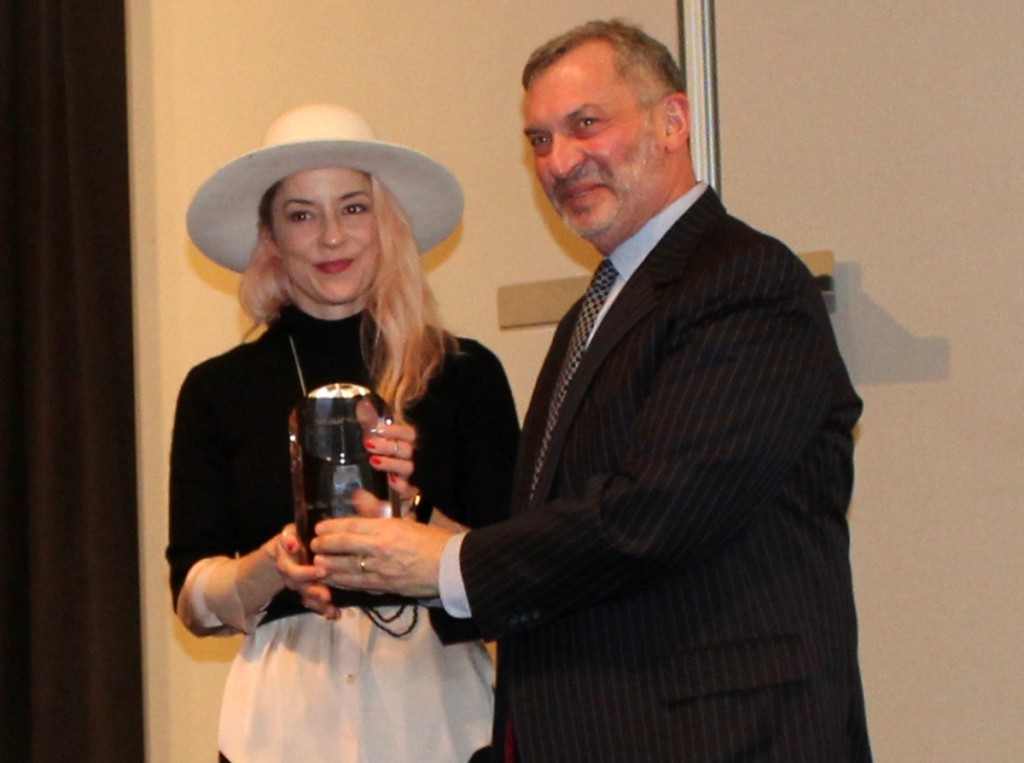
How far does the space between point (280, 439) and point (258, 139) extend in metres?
1.79

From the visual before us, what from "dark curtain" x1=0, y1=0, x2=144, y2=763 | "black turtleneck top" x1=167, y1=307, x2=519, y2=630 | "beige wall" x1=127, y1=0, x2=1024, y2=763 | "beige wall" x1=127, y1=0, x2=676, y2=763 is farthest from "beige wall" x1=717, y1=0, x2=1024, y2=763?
"dark curtain" x1=0, y1=0, x2=144, y2=763

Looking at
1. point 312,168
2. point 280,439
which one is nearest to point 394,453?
point 280,439

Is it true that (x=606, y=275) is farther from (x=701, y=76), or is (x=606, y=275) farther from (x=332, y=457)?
(x=701, y=76)

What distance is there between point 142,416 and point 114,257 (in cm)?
42

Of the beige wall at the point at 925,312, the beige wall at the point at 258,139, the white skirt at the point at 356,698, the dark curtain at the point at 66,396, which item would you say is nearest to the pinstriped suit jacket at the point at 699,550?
the white skirt at the point at 356,698

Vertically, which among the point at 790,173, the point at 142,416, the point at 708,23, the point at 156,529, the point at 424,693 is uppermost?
the point at 708,23

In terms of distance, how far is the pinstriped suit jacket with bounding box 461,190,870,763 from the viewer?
167cm

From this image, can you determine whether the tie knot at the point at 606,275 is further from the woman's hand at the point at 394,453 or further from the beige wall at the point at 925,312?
the beige wall at the point at 925,312

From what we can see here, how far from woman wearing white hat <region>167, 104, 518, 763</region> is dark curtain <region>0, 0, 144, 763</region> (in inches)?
58.9

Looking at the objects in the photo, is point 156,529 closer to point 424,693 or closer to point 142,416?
point 142,416

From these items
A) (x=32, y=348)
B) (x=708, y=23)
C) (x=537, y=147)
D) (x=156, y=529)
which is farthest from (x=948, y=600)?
(x=32, y=348)

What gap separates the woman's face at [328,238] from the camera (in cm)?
225

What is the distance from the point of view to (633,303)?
1.84 metres

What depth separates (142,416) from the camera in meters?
3.99
